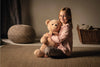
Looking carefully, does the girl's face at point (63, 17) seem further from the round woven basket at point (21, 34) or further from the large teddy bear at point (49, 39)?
the round woven basket at point (21, 34)

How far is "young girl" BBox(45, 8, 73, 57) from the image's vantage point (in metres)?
1.73

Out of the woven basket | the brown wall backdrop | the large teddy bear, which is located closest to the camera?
the large teddy bear

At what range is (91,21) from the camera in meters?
3.46

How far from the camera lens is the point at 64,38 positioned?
1.75 meters

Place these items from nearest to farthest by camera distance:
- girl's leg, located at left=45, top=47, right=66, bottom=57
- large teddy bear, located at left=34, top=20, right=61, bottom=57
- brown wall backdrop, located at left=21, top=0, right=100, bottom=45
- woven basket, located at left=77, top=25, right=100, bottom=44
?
girl's leg, located at left=45, top=47, right=66, bottom=57 < large teddy bear, located at left=34, top=20, right=61, bottom=57 < woven basket, located at left=77, top=25, right=100, bottom=44 < brown wall backdrop, located at left=21, top=0, right=100, bottom=45

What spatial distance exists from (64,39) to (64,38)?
0.04 ft

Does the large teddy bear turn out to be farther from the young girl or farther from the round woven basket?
the round woven basket

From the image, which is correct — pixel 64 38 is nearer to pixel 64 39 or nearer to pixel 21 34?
pixel 64 39

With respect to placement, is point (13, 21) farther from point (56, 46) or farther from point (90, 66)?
point (90, 66)

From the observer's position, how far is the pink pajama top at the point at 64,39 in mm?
1750

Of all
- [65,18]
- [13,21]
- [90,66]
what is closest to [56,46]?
[65,18]

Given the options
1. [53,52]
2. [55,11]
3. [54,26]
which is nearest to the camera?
[53,52]

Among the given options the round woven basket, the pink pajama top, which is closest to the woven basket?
the round woven basket

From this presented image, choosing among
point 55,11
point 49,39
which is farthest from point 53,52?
point 55,11
